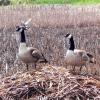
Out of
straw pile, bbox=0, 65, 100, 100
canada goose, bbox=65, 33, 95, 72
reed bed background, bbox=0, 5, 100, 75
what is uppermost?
canada goose, bbox=65, 33, 95, 72

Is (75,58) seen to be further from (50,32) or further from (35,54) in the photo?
(50,32)

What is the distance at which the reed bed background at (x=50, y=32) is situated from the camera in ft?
28.7

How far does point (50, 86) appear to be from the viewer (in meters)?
6.21

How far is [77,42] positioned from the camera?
1015cm

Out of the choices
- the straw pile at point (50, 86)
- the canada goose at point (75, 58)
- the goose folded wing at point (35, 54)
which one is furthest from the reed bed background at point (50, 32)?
the straw pile at point (50, 86)

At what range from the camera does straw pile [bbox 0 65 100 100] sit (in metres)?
5.99

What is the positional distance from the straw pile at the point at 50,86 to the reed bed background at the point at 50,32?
3.34ft

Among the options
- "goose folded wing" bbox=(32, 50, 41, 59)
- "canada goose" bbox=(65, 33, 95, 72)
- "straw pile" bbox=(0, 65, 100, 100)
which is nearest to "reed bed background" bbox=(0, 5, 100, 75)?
"canada goose" bbox=(65, 33, 95, 72)

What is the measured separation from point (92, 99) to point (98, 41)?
462cm

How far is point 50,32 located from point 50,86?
5793mm

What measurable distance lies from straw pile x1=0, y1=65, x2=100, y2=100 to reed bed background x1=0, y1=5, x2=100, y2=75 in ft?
3.34

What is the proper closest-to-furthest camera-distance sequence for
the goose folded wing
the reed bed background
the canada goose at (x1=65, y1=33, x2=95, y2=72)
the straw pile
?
the straw pile < the canada goose at (x1=65, y1=33, x2=95, y2=72) < the goose folded wing < the reed bed background

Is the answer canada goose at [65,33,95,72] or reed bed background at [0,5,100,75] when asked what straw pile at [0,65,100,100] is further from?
reed bed background at [0,5,100,75]

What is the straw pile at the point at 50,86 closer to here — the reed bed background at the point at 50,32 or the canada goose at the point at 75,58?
the canada goose at the point at 75,58
